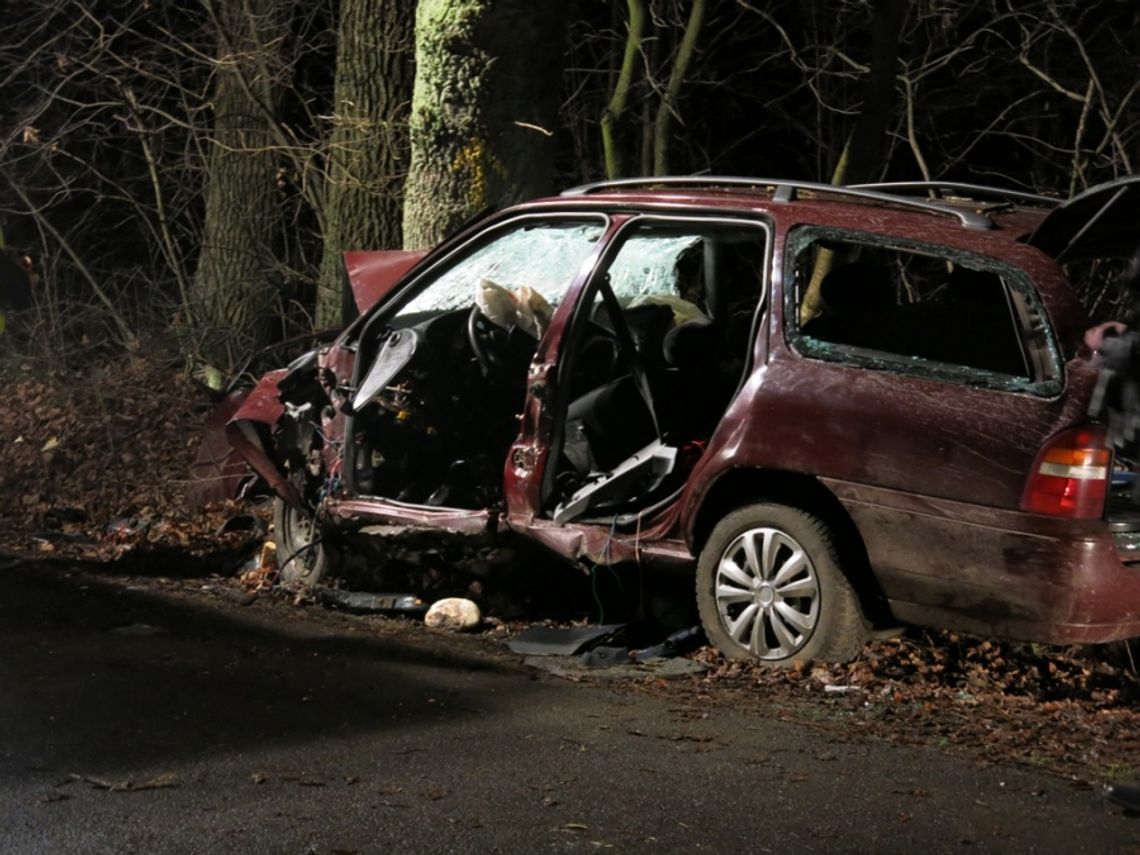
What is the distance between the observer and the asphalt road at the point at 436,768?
442 cm

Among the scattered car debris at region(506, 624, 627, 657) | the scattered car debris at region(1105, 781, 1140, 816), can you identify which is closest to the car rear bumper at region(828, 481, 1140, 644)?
the scattered car debris at region(1105, 781, 1140, 816)

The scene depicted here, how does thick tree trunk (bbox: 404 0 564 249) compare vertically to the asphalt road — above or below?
above

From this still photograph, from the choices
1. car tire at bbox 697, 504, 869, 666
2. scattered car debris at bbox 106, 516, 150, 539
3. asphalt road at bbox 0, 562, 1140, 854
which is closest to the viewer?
asphalt road at bbox 0, 562, 1140, 854

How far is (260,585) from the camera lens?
27.7 feet

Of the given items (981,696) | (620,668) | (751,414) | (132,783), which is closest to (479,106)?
(751,414)

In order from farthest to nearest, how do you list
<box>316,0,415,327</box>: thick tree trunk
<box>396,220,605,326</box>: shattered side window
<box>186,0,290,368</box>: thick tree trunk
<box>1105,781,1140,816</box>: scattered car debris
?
<box>186,0,290,368</box>: thick tree trunk → <box>316,0,415,327</box>: thick tree trunk → <box>396,220,605,326</box>: shattered side window → <box>1105,781,1140,816</box>: scattered car debris

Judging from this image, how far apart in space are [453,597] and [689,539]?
63.8 inches

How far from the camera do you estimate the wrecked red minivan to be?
586 cm

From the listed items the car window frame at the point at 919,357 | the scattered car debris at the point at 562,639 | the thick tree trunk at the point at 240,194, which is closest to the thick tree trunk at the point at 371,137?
the thick tree trunk at the point at 240,194

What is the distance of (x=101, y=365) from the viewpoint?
1382cm

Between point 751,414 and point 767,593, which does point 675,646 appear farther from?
point 751,414

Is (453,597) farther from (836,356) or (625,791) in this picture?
(625,791)

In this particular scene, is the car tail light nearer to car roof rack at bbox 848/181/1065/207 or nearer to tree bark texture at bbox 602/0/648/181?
car roof rack at bbox 848/181/1065/207

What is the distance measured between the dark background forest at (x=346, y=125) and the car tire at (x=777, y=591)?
4517 millimetres
